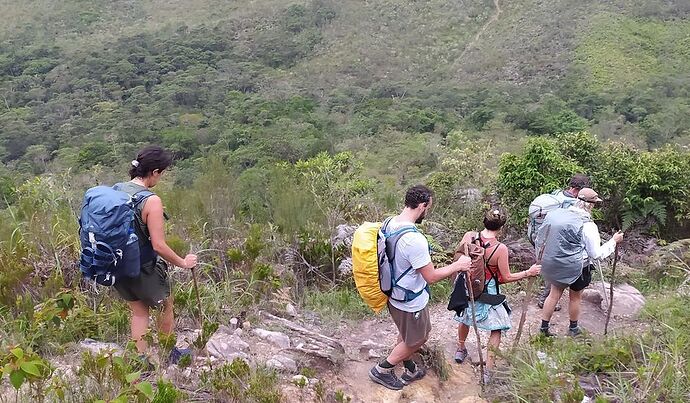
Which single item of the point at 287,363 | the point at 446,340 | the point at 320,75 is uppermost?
the point at 287,363

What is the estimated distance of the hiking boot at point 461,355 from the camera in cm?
322

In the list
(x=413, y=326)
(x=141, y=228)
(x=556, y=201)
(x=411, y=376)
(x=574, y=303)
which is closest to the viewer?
(x=141, y=228)

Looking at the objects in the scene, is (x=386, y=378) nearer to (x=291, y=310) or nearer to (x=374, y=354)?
(x=374, y=354)

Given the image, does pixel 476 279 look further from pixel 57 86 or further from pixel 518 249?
pixel 57 86

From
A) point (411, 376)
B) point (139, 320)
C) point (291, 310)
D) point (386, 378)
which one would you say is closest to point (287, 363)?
point (386, 378)

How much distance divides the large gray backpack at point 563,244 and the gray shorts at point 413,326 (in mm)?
920

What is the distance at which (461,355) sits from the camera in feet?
10.6

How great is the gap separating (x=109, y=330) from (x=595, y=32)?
43248mm

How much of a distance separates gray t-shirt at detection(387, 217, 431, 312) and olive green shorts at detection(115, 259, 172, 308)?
1.04 metres

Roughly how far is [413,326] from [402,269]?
0.29 m

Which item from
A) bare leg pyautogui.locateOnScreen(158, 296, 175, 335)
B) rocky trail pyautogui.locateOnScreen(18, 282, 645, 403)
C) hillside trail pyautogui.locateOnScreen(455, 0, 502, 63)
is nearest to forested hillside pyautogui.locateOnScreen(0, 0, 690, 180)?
hillside trail pyautogui.locateOnScreen(455, 0, 502, 63)

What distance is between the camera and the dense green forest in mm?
4062

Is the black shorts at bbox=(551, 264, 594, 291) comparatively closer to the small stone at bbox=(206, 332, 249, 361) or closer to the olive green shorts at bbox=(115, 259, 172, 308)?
the small stone at bbox=(206, 332, 249, 361)

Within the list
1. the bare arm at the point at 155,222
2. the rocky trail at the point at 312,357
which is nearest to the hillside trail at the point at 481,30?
the rocky trail at the point at 312,357
